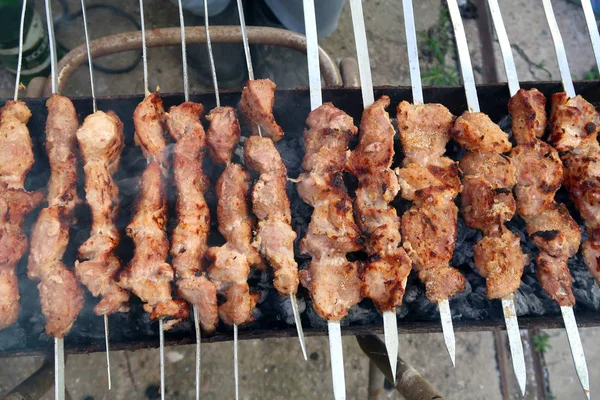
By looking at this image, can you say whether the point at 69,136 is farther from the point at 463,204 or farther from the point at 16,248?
the point at 463,204

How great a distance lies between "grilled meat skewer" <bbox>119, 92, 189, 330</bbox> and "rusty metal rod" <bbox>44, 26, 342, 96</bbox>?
785 millimetres

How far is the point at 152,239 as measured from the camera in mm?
2047

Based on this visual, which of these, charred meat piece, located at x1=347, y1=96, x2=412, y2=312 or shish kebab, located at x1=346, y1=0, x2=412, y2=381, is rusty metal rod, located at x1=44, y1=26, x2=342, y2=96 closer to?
shish kebab, located at x1=346, y1=0, x2=412, y2=381

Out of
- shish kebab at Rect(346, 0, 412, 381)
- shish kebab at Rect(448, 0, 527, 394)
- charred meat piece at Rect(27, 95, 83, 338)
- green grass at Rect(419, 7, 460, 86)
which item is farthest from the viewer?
green grass at Rect(419, 7, 460, 86)

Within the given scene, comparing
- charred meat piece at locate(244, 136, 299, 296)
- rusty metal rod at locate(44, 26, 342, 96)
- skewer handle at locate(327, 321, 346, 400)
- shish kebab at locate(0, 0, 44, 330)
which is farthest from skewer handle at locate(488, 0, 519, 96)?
shish kebab at locate(0, 0, 44, 330)

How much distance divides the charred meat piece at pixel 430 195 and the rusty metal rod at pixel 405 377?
46 cm

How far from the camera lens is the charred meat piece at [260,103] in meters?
2.20

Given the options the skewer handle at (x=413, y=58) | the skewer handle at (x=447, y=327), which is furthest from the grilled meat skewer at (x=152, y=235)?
the skewer handle at (x=413, y=58)

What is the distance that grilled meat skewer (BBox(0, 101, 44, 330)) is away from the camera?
2.01m

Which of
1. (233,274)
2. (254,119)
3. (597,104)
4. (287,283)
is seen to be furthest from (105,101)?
(597,104)

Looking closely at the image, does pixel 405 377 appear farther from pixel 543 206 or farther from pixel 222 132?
pixel 222 132

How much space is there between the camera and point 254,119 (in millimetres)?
2289

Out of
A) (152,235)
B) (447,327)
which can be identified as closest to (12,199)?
(152,235)

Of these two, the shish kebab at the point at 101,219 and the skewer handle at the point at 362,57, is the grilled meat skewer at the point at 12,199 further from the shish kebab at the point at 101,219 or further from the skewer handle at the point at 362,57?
the skewer handle at the point at 362,57
